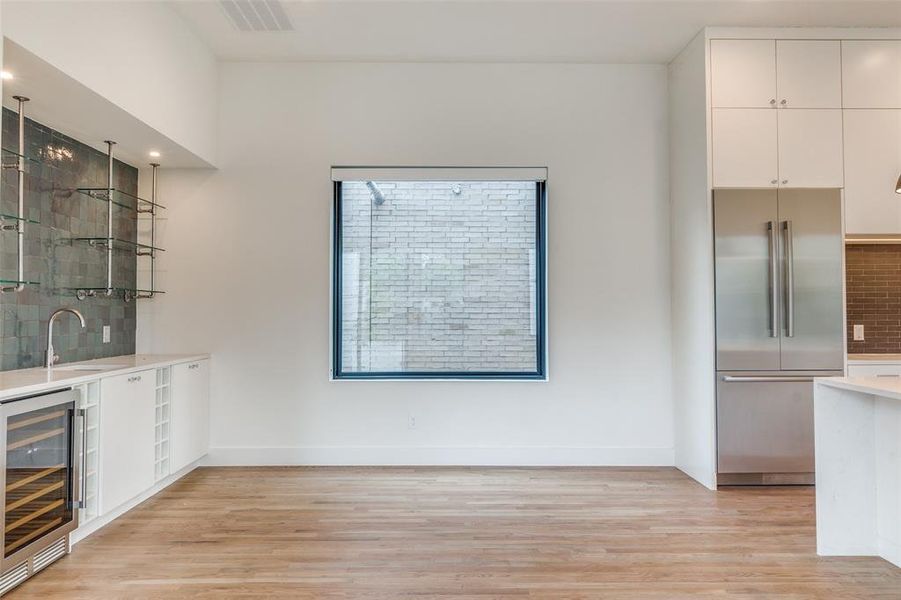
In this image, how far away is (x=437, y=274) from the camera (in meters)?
4.30

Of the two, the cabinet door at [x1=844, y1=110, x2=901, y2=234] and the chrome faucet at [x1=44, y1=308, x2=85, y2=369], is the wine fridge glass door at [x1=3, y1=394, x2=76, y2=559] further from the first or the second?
the cabinet door at [x1=844, y1=110, x2=901, y2=234]

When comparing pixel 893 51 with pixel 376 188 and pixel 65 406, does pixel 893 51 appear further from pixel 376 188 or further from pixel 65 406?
pixel 65 406

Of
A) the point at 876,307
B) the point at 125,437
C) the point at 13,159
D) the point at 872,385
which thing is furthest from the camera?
the point at 876,307

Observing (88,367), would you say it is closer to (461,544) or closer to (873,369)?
(461,544)

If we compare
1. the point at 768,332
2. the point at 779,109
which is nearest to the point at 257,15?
the point at 779,109

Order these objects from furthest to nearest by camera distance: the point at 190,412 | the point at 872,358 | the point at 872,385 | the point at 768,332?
the point at 190,412, the point at 872,358, the point at 768,332, the point at 872,385

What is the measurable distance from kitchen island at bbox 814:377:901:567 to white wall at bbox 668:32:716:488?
99 cm

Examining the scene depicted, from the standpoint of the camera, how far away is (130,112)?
3.00 metres

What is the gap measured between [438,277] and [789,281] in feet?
7.99

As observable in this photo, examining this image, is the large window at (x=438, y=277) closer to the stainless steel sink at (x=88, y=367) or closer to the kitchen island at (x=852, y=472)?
the stainless steel sink at (x=88, y=367)

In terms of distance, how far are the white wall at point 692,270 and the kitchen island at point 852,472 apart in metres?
0.99

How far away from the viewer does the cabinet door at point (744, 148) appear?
3.66 metres

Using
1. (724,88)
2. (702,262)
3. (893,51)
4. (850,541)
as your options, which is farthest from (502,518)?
(893,51)

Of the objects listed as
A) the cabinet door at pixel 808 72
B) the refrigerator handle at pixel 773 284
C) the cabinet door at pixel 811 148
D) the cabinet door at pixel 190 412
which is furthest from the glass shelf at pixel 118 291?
the cabinet door at pixel 808 72
